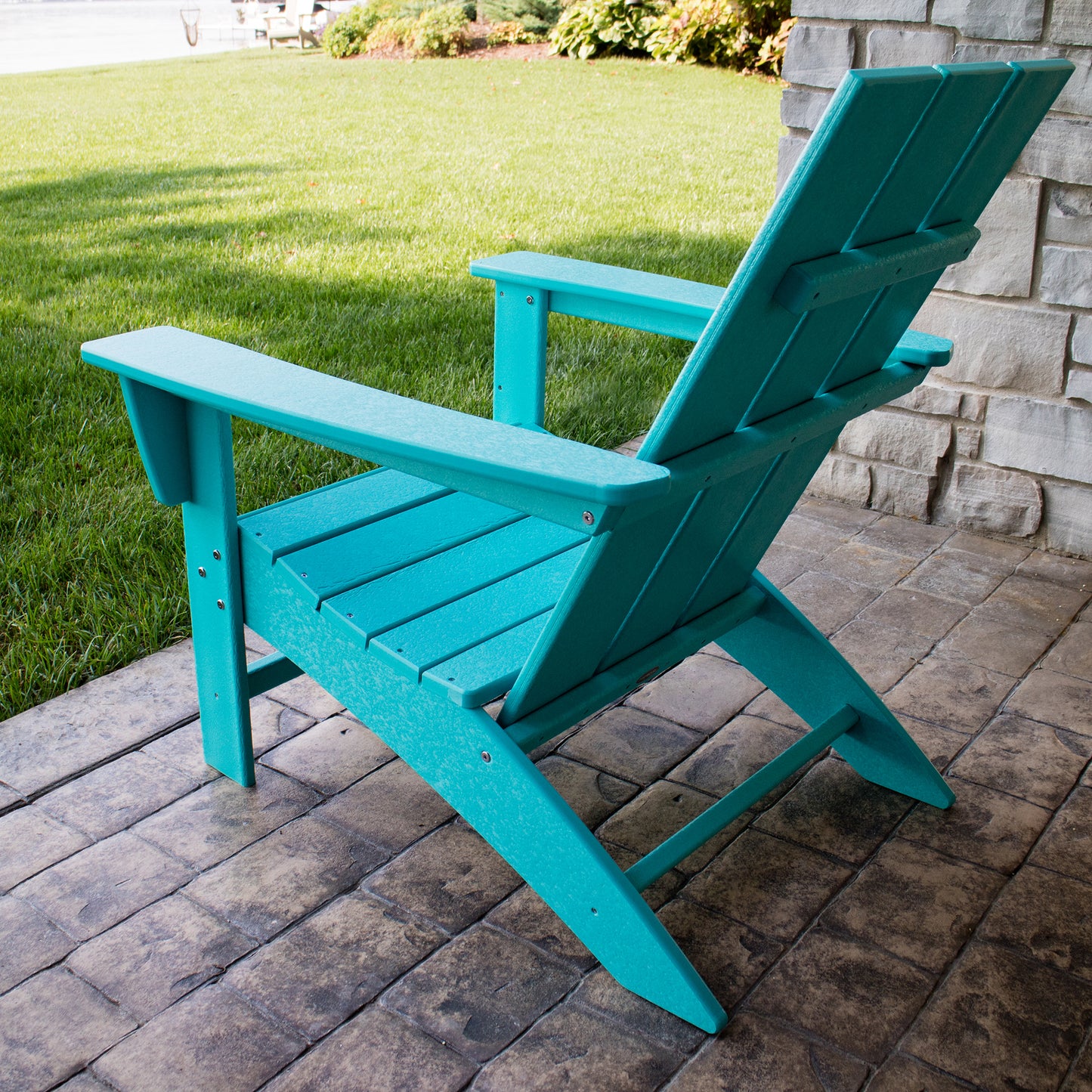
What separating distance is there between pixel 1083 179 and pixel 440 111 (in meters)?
8.55

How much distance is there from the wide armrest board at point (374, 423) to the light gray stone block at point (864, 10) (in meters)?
1.98

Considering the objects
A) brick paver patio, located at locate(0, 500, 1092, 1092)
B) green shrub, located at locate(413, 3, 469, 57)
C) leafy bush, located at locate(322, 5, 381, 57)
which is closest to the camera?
brick paver patio, located at locate(0, 500, 1092, 1092)

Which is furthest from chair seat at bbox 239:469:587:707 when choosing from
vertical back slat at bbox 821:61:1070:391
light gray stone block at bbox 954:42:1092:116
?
light gray stone block at bbox 954:42:1092:116

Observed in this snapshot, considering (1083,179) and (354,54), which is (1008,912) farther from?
(354,54)

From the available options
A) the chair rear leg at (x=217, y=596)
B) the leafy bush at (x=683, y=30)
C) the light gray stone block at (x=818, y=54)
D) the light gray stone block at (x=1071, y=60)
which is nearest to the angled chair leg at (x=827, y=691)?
the chair rear leg at (x=217, y=596)

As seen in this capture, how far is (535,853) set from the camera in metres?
1.58

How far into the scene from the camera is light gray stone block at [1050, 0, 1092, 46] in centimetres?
262

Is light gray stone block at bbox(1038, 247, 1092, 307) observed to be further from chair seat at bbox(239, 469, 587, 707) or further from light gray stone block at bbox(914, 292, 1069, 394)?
chair seat at bbox(239, 469, 587, 707)

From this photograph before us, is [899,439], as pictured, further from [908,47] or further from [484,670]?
[484,670]

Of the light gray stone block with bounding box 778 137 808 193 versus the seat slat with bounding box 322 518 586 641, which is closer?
the seat slat with bounding box 322 518 586 641

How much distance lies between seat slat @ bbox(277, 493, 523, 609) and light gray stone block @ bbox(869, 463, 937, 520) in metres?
1.56

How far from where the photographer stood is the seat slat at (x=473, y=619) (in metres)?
1.62

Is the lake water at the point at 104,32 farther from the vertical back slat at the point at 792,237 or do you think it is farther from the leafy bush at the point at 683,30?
the vertical back slat at the point at 792,237

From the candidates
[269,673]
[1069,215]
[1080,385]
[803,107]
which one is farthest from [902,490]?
[269,673]
